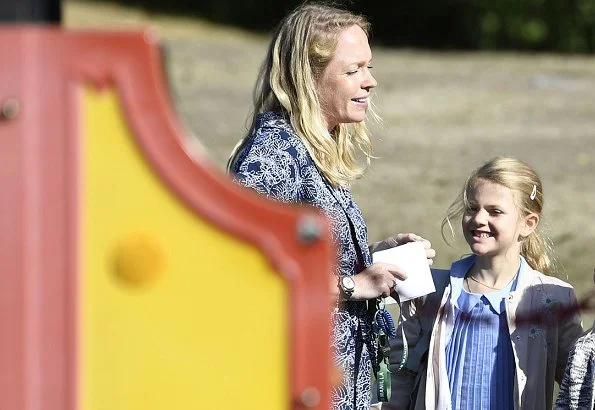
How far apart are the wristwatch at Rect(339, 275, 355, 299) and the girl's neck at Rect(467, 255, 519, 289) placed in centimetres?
66

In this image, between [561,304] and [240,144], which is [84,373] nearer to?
[240,144]

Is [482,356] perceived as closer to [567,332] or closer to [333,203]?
[567,332]

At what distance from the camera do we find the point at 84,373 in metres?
2.20

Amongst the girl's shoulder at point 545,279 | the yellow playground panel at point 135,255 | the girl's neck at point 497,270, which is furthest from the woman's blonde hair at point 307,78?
the yellow playground panel at point 135,255

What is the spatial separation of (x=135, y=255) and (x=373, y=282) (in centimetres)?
132

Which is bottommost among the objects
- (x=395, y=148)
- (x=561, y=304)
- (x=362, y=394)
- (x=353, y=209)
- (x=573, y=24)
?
(x=362, y=394)

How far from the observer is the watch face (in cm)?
333

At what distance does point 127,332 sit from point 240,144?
1.32 m

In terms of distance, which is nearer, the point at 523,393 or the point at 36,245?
the point at 36,245

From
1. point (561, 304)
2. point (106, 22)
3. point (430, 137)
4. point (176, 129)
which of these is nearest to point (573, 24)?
point (106, 22)

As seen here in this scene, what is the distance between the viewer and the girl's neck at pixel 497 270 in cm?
380

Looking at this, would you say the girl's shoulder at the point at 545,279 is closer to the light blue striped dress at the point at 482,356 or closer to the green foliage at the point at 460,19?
the light blue striped dress at the point at 482,356

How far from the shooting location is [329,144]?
11.3 ft

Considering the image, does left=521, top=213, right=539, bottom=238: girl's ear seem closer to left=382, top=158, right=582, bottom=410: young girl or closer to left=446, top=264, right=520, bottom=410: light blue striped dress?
left=382, top=158, right=582, bottom=410: young girl
